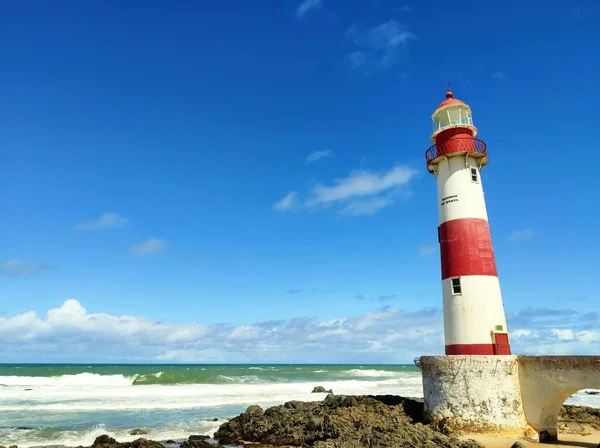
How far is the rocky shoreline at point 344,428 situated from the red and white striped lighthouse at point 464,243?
225 centimetres

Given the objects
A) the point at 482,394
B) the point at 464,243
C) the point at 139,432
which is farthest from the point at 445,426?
the point at 139,432

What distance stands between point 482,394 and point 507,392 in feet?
1.83

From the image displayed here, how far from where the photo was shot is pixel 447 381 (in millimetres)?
11266

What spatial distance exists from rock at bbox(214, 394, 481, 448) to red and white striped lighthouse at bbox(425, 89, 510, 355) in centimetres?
225

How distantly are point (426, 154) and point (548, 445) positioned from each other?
770 centimetres

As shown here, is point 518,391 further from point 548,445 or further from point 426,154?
point 426,154

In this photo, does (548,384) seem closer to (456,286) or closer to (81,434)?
(456,286)

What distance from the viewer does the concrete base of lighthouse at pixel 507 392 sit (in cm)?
1048

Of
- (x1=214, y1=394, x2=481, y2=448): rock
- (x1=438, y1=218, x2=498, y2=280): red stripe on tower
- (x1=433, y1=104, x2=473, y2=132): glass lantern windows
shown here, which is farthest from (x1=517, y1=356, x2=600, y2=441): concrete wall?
(x1=433, y1=104, x2=473, y2=132): glass lantern windows

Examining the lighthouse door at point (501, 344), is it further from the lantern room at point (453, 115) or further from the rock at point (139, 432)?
the rock at point (139, 432)

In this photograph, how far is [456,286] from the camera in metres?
12.0

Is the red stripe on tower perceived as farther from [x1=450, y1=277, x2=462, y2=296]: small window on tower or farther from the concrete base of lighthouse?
the concrete base of lighthouse

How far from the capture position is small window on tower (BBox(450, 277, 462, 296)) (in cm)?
1191

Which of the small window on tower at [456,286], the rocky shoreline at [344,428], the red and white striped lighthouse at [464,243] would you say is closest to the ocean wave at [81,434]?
the rocky shoreline at [344,428]
